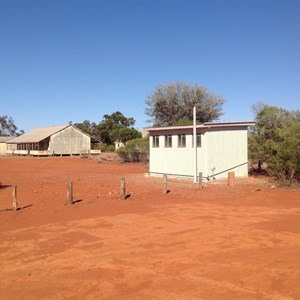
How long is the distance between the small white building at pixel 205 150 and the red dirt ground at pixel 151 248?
655 cm

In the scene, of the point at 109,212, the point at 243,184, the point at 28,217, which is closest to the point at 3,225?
the point at 28,217

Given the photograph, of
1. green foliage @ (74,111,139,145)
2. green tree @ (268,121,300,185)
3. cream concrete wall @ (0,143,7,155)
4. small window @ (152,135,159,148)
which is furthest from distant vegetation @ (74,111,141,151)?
green tree @ (268,121,300,185)

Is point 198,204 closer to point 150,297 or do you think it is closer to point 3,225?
point 3,225

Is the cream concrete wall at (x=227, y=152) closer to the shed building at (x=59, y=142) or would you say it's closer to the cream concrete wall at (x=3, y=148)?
the shed building at (x=59, y=142)

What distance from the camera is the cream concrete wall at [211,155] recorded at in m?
20.9

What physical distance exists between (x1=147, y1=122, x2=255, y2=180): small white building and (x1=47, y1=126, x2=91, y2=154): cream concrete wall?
32015 mm

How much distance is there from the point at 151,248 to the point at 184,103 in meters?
39.2

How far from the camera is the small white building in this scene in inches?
821

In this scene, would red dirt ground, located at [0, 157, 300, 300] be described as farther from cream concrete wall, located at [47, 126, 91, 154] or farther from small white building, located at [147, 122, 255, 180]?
cream concrete wall, located at [47, 126, 91, 154]

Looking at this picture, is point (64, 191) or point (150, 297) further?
point (64, 191)

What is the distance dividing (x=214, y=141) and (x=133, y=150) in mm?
18888

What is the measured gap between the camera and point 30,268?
6.57 metres

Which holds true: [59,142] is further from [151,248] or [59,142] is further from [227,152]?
[151,248]

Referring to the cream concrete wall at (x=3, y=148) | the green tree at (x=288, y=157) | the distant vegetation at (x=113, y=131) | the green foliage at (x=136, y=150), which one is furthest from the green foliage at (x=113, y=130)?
the green tree at (x=288, y=157)
